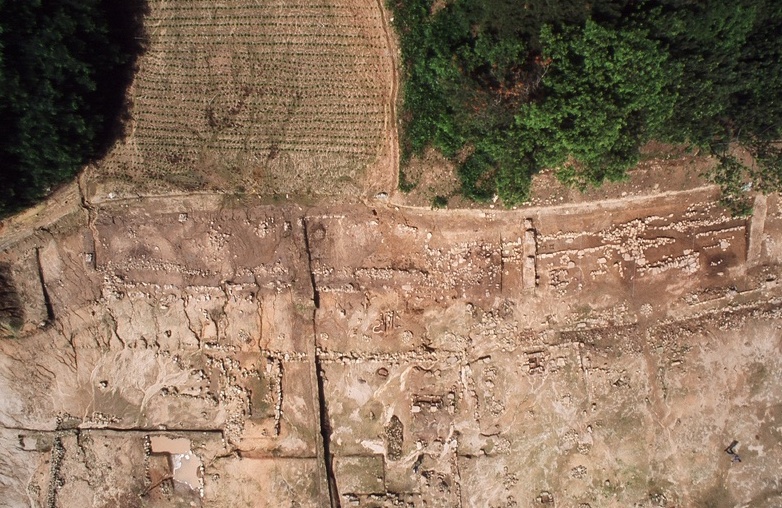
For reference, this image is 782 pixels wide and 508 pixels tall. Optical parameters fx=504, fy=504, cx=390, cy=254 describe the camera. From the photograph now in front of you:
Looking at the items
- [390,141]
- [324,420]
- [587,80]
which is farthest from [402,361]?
[587,80]

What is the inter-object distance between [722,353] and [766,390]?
2115 millimetres

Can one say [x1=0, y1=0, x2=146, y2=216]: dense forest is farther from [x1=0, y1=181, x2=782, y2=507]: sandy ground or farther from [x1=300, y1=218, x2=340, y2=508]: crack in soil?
[x1=300, y1=218, x2=340, y2=508]: crack in soil

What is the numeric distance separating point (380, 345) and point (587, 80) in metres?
10.5

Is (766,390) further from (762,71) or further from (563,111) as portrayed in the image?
(563,111)

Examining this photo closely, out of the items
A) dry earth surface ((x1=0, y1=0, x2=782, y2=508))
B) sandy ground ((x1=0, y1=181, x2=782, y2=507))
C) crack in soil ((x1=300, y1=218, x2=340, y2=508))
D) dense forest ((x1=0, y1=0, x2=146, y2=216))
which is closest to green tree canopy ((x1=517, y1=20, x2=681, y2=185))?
dry earth surface ((x1=0, y1=0, x2=782, y2=508))

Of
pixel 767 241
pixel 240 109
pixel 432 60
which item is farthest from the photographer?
pixel 767 241

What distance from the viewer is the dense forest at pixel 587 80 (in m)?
12.5

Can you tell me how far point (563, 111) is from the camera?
12844 millimetres

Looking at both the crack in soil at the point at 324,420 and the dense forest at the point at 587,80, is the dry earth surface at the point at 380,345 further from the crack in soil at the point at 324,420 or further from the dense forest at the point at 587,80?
the dense forest at the point at 587,80

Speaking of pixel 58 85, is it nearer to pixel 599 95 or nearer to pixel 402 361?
pixel 402 361

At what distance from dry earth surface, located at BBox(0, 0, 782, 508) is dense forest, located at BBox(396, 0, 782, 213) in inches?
96.1

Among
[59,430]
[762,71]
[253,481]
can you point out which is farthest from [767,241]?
[59,430]

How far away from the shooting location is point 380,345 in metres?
17.6

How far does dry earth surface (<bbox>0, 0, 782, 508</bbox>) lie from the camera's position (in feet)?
55.8
